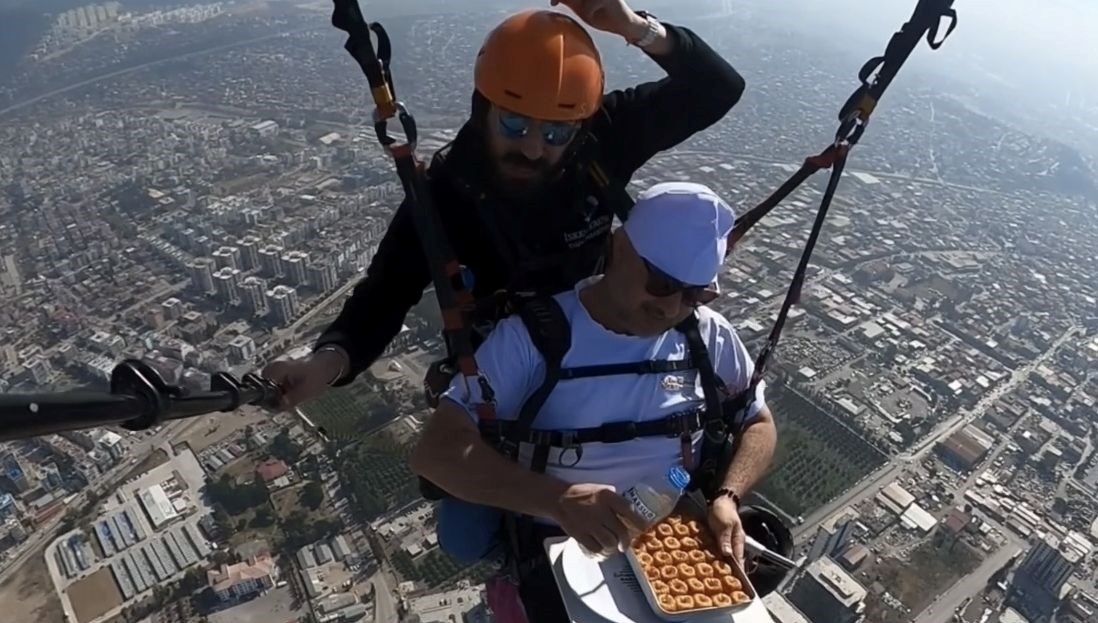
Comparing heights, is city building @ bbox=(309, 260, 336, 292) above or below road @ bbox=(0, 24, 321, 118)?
below

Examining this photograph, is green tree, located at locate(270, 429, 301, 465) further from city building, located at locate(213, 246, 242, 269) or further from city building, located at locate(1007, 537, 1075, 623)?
city building, located at locate(1007, 537, 1075, 623)

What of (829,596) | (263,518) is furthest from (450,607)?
(829,596)

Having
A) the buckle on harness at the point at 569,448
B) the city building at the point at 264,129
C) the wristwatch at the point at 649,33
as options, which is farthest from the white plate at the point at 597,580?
the city building at the point at 264,129

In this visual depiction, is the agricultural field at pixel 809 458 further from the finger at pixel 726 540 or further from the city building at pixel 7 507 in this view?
the city building at pixel 7 507

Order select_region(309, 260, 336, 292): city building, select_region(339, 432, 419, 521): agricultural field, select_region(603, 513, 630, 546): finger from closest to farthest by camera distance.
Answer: select_region(603, 513, 630, 546): finger, select_region(339, 432, 419, 521): agricultural field, select_region(309, 260, 336, 292): city building

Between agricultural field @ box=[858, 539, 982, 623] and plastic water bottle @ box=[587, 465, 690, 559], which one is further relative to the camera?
agricultural field @ box=[858, 539, 982, 623]

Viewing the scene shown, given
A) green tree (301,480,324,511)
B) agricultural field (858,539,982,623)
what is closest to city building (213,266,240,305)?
green tree (301,480,324,511)
